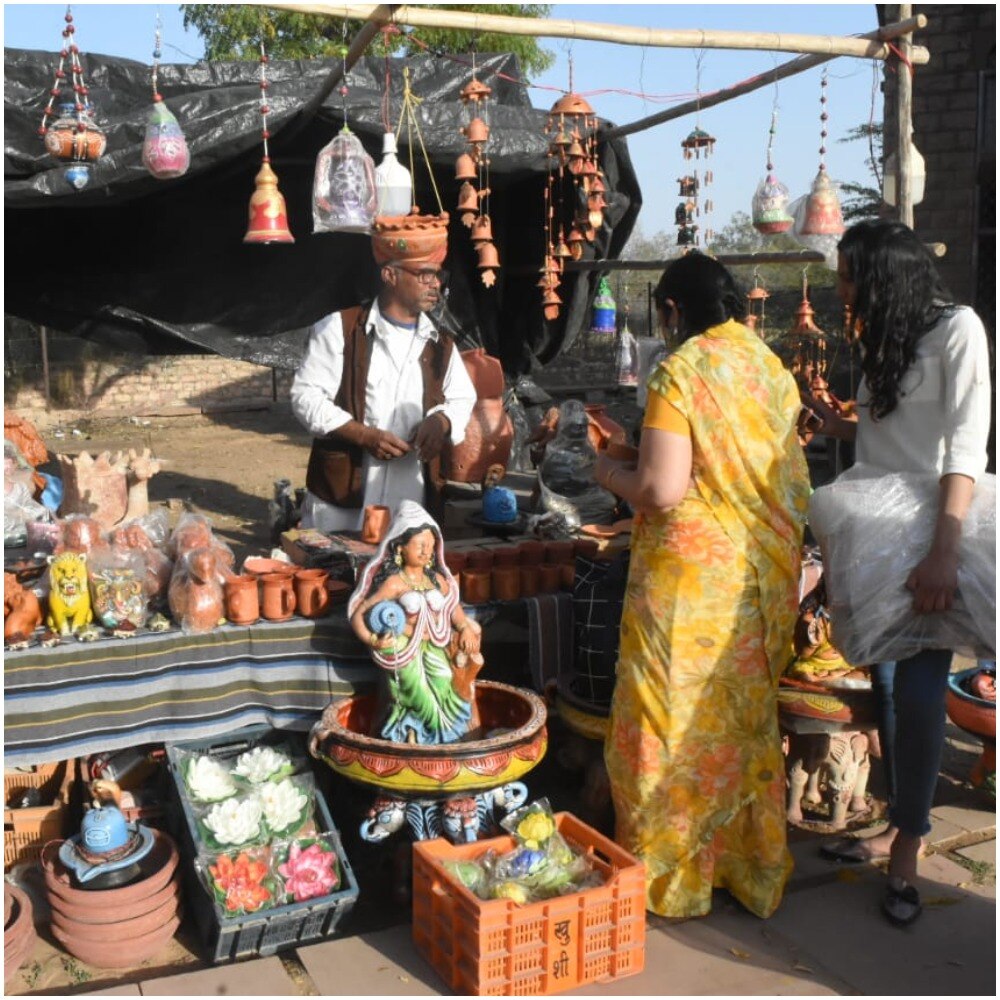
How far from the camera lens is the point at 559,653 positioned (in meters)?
3.85

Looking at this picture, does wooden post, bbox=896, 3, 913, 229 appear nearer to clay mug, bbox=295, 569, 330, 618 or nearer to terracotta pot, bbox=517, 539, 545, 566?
terracotta pot, bbox=517, 539, 545, 566

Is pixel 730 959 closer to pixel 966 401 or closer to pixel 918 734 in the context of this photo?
pixel 918 734

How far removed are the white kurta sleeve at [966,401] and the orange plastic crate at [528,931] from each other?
1.27 metres

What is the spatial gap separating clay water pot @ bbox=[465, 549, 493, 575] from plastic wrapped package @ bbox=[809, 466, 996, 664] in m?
1.23

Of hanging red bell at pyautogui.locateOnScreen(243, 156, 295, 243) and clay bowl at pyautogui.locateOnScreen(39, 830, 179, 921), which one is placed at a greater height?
hanging red bell at pyautogui.locateOnScreen(243, 156, 295, 243)

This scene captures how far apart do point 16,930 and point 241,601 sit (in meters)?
1.03

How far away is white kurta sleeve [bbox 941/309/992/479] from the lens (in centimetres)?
269

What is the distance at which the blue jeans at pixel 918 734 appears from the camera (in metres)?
2.87

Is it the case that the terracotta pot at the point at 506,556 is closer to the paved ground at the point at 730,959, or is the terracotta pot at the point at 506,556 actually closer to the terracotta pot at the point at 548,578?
the terracotta pot at the point at 548,578

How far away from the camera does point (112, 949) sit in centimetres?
288

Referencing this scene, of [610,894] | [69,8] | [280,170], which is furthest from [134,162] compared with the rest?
[610,894]

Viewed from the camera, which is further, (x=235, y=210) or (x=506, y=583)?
(x=235, y=210)

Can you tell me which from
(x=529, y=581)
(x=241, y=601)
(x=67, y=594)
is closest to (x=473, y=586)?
(x=529, y=581)

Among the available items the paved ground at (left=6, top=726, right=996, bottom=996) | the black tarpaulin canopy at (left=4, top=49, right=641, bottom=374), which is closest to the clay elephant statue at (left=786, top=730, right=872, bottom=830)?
the paved ground at (left=6, top=726, right=996, bottom=996)
